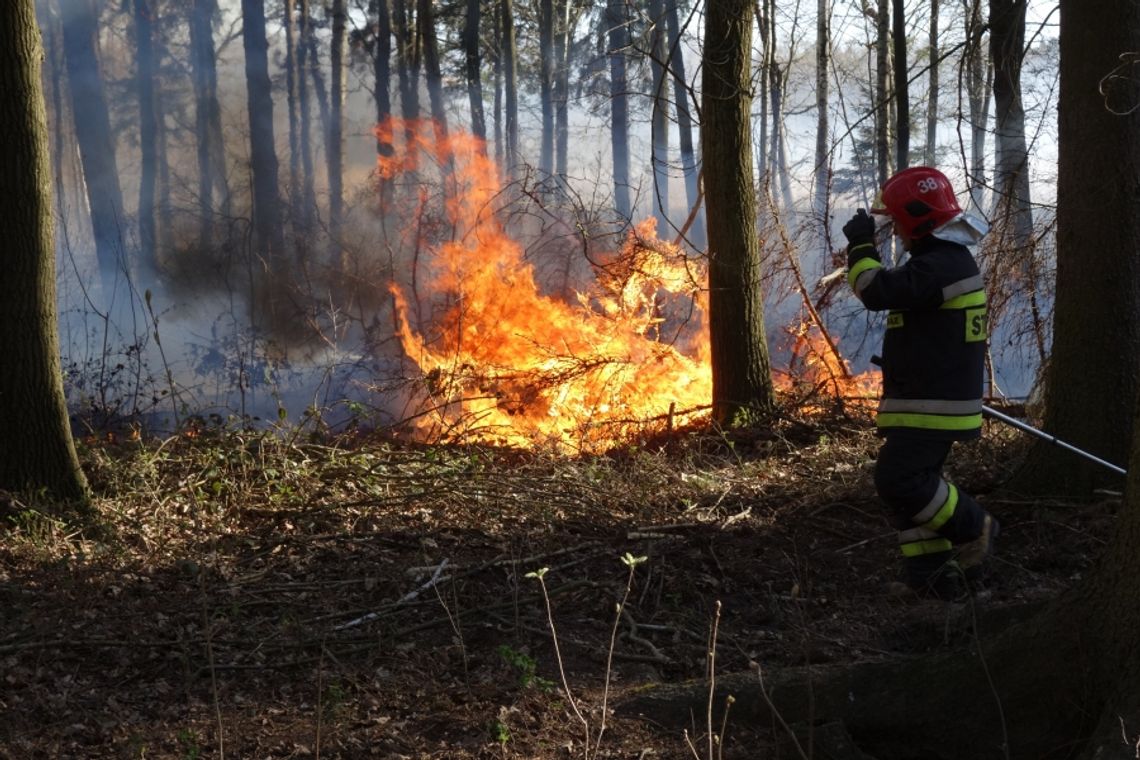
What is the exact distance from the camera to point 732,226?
330 inches

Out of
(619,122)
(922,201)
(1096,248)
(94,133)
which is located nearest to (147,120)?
(94,133)

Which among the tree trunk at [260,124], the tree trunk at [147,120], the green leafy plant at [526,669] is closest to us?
the green leafy plant at [526,669]

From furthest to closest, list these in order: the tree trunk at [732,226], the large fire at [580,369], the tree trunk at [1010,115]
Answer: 1. the large fire at [580,369]
2. the tree trunk at [732,226]
3. the tree trunk at [1010,115]

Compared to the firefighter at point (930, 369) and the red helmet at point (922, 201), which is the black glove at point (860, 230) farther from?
the red helmet at point (922, 201)

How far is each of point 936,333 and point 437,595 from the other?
8.14ft

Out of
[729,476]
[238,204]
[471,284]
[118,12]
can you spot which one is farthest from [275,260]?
[729,476]

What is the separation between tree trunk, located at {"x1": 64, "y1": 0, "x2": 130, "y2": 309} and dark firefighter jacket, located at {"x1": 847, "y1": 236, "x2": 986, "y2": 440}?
1910cm

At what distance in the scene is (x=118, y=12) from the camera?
68.6ft

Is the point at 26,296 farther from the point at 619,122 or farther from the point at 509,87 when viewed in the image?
the point at 619,122

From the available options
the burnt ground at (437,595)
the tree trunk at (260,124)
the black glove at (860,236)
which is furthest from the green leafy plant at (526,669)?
the tree trunk at (260,124)

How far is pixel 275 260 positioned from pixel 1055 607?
19363 millimetres

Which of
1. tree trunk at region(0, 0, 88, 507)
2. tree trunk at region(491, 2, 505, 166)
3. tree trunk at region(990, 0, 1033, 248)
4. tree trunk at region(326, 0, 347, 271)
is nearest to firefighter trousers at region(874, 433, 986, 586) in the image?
tree trunk at region(990, 0, 1033, 248)

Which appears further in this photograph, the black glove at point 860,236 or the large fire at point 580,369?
the large fire at point 580,369

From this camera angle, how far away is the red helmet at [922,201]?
446cm
